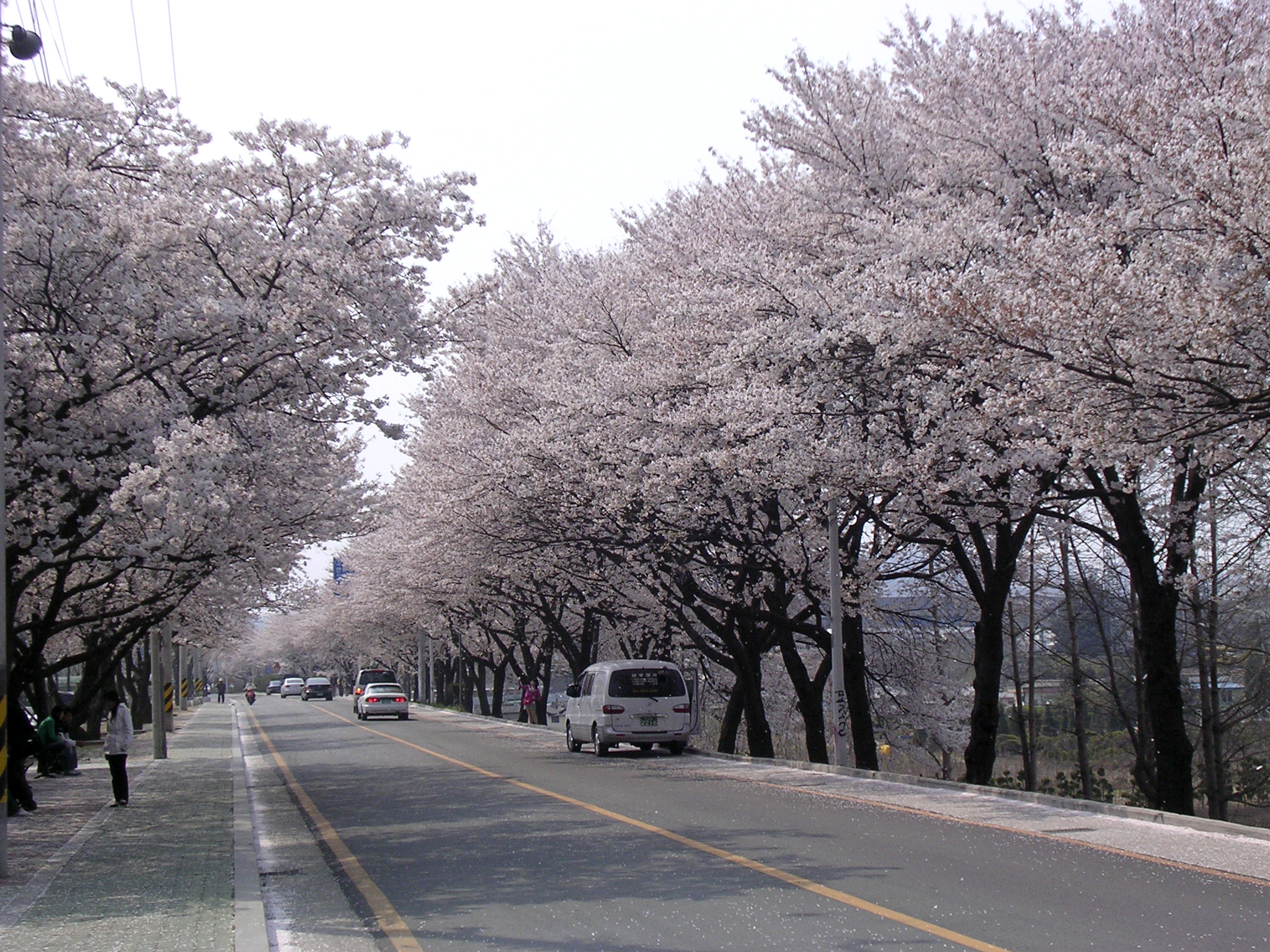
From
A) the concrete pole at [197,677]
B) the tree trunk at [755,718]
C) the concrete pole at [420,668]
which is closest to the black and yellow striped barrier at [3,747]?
the tree trunk at [755,718]

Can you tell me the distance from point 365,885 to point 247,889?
2.98 feet

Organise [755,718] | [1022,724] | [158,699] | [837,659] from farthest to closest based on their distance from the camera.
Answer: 1. [1022,724]
2. [158,699]
3. [755,718]
4. [837,659]

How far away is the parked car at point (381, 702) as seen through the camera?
146ft

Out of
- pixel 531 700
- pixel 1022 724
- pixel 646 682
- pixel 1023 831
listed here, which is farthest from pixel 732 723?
pixel 531 700

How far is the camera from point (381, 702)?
146 ft

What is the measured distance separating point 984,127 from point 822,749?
14.0 meters

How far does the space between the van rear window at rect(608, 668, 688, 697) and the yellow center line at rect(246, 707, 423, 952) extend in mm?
7149

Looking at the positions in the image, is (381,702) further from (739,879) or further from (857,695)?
(739,879)

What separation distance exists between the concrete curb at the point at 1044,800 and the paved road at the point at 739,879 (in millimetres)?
376

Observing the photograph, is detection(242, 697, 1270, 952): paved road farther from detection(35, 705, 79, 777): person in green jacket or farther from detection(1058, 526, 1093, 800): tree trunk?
detection(1058, 526, 1093, 800): tree trunk

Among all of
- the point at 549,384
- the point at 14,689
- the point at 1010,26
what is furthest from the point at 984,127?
the point at 14,689

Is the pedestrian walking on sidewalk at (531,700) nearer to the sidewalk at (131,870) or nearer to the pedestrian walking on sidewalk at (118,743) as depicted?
the sidewalk at (131,870)

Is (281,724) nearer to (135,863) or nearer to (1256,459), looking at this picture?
(135,863)

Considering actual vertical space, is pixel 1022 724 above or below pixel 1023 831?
below
